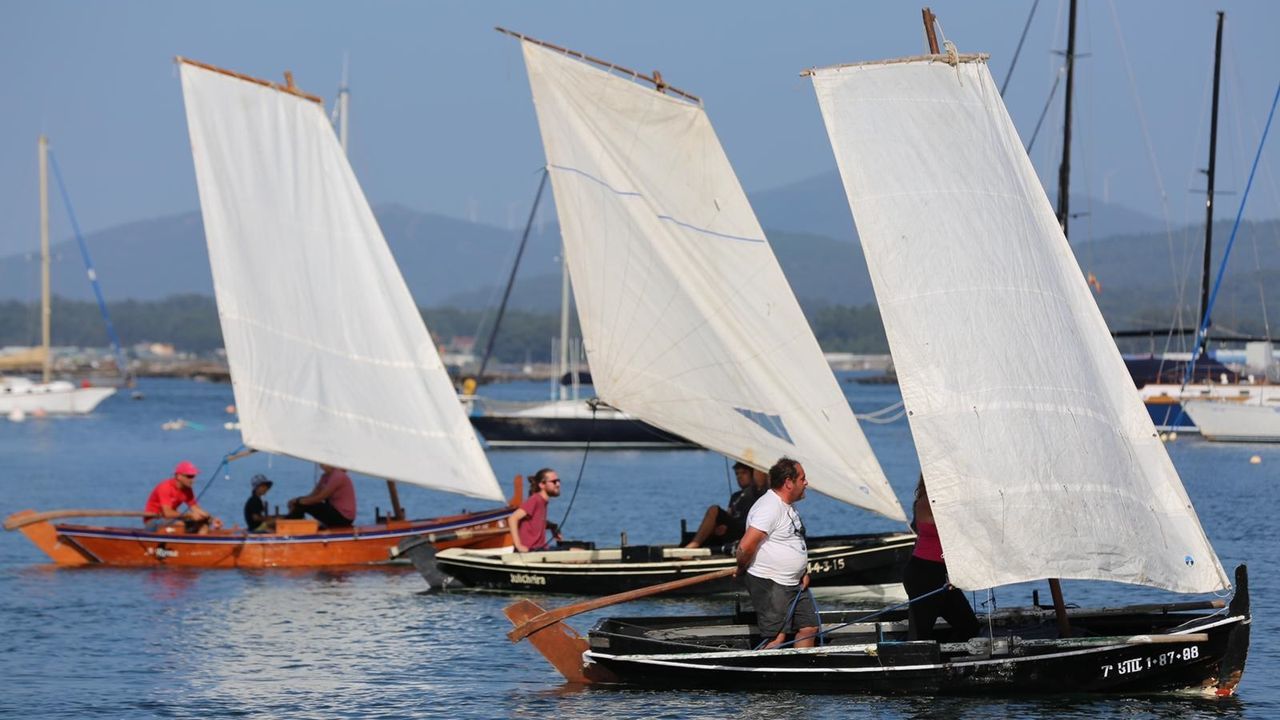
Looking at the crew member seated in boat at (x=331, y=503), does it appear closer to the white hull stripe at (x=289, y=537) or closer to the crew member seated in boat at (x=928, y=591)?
the white hull stripe at (x=289, y=537)

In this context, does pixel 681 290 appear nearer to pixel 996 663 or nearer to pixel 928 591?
pixel 928 591

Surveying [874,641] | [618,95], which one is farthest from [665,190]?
[874,641]

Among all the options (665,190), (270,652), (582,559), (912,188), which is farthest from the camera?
(665,190)

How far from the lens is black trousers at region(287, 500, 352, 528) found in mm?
31938

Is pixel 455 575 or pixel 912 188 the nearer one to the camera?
pixel 912 188

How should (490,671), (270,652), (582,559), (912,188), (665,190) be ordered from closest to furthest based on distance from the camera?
(912,188) → (490,671) → (270,652) → (582,559) → (665,190)

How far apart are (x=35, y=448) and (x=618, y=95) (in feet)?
178

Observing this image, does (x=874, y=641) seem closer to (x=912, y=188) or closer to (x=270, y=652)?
(x=912, y=188)

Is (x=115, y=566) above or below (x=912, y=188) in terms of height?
below

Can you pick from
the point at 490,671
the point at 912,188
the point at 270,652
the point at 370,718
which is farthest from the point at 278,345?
the point at 912,188

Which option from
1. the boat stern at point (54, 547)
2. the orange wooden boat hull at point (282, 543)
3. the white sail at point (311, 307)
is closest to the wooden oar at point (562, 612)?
the orange wooden boat hull at point (282, 543)

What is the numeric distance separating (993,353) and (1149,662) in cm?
343

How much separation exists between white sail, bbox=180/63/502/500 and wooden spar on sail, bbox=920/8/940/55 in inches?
587

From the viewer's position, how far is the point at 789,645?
18844mm
